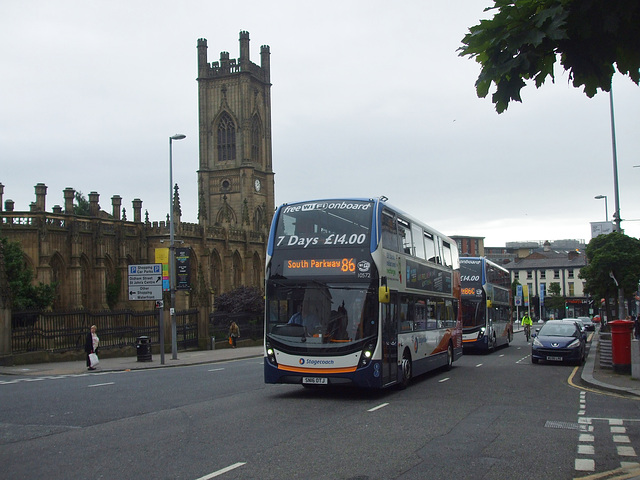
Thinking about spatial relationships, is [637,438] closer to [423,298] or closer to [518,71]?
[518,71]

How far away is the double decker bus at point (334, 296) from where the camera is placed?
13.2 meters

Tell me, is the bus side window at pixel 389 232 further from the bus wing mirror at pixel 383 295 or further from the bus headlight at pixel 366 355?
the bus headlight at pixel 366 355

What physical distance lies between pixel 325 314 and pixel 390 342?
1.62 m

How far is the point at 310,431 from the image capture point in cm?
984

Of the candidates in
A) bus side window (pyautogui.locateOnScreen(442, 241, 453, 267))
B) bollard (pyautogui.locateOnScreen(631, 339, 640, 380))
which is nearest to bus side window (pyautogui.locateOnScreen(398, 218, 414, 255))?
bus side window (pyautogui.locateOnScreen(442, 241, 453, 267))

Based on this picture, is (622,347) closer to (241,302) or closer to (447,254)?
(447,254)

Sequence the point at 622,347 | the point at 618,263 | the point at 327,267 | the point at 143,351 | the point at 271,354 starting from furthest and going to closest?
the point at 618,263, the point at 143,351, the point at 622,347, the point at 271,354, the point at 327,267

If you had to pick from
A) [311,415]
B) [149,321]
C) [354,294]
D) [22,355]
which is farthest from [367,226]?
[149,321]

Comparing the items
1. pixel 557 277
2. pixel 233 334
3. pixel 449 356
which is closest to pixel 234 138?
pixel 233 334

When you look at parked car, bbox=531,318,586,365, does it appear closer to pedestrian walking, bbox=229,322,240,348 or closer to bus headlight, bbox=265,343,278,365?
bus headlight, bbox=265,343,278,365

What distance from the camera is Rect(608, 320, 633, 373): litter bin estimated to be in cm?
1842

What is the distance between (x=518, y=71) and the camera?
6008mm

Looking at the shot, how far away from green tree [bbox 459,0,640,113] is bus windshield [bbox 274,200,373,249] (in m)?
7.49

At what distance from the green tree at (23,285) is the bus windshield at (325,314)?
1275 inches
